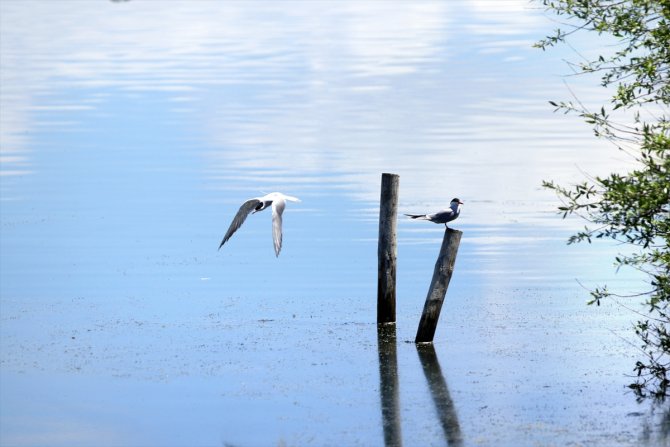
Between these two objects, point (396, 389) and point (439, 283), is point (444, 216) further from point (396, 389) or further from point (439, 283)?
point (396, 389)

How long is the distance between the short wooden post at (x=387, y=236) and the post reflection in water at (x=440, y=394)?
1.00m

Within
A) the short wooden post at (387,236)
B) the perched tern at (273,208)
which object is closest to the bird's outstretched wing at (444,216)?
the short wooden post at (387,236)

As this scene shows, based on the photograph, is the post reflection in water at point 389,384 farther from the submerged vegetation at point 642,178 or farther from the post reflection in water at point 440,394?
the submerged vegetation at point 642,178

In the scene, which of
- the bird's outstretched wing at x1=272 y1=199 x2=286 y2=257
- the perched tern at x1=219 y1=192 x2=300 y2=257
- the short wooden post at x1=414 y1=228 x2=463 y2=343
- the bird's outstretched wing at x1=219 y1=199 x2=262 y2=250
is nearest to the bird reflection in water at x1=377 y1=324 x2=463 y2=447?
the short wooden post at x1=414 y1=228 x2=463 y2=343

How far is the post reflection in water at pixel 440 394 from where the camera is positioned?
11.6 m

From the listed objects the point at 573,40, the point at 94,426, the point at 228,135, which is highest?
the point at 573,40

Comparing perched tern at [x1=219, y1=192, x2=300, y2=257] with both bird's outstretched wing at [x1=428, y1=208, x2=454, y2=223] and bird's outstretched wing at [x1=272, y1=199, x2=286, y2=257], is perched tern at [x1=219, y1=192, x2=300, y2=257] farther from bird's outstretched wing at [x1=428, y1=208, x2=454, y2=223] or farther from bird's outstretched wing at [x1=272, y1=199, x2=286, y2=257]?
bird's outstretched wing at [x1=428, y1=208, x2=454, y2=223]

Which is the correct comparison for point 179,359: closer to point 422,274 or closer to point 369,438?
point 369,438

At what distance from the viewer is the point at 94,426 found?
1238 centimetres

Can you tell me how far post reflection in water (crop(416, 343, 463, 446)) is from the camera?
38.0ft

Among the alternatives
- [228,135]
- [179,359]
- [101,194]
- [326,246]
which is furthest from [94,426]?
[228,135]

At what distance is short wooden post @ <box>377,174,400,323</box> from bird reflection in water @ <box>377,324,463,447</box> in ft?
1.71

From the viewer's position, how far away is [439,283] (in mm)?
14805

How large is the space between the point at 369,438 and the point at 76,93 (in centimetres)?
3353
